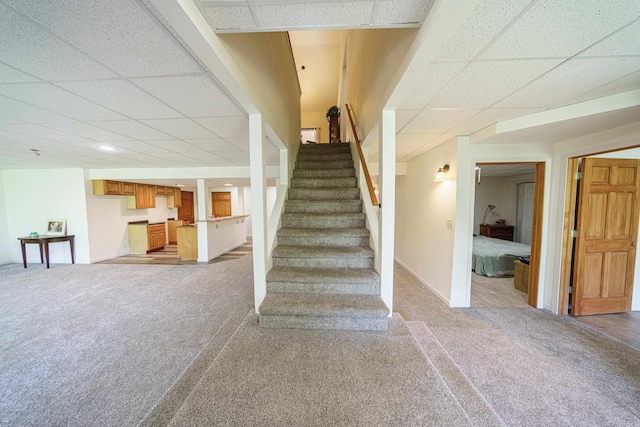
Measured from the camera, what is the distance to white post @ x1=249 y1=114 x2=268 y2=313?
203cm

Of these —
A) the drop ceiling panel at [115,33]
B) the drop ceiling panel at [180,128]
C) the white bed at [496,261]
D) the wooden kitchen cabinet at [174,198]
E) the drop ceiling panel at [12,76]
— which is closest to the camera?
the drop ceiling panel at [115,33]

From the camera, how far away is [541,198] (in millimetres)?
2945

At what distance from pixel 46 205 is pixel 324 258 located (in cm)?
708

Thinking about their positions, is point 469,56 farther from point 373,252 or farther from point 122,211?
point 122,211

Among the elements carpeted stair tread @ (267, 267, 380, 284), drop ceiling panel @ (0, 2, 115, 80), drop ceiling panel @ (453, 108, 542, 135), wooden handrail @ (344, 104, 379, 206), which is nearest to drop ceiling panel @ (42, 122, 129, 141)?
drop ceiling panel @ (0, 2, 115, 80)

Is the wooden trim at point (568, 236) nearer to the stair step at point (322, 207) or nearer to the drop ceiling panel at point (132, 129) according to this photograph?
the stair step at point (322, 207)

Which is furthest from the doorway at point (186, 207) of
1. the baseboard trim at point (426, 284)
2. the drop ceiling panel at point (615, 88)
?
the drop ceiling panel at point (615, 88)

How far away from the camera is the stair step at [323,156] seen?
4008 mm

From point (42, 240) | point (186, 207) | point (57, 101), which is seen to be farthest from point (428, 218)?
point (186, 207)

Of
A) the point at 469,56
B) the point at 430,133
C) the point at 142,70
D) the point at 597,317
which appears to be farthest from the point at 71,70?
the point at 597,317

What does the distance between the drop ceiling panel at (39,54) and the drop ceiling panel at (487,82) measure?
239cm

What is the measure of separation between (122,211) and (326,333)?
7.09 meters

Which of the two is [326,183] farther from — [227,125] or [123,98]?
[123,98]

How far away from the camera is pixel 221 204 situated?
912cm
